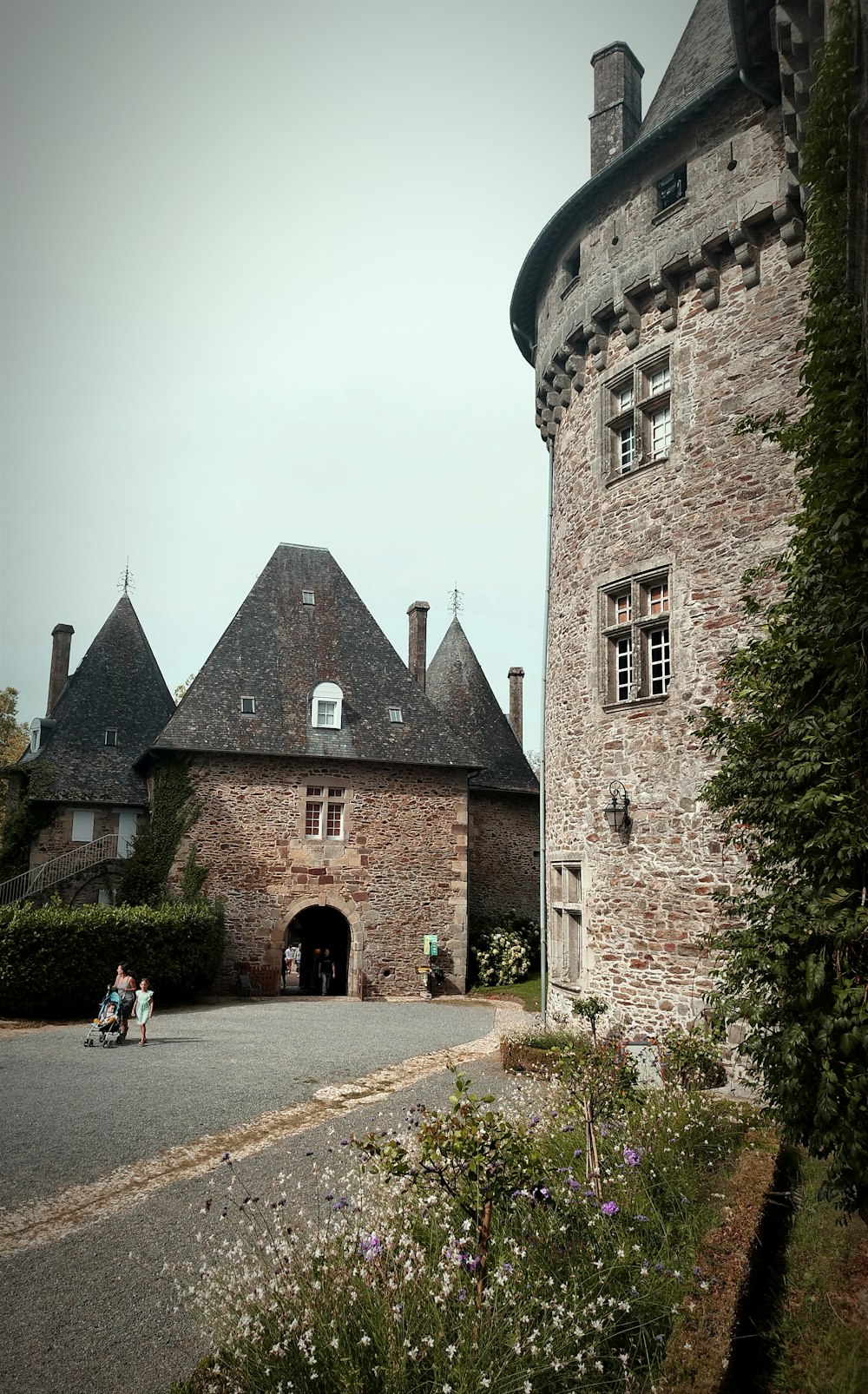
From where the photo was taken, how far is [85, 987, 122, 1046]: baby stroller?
44.4 ft

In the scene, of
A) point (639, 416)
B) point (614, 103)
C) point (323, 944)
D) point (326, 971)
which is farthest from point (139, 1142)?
point (323, 944)

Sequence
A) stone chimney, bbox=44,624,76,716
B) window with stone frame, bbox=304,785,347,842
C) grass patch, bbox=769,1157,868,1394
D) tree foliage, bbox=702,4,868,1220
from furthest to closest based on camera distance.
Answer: stone chimney, bbox=44,624,76,716, window with stone frame, bbox=304,785,347,842, tree foliage, bbox=702,4,868,1220, grass patch, bbox=769,1157,868,1394

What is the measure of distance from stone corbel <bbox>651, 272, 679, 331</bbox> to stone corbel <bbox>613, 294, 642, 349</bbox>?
0.45 meters

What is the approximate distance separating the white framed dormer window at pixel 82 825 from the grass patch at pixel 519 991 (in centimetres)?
1004

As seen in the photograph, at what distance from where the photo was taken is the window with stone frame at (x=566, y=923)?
512 inches

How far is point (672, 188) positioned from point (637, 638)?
583cm

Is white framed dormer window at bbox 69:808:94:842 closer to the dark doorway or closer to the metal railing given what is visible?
the metal railing

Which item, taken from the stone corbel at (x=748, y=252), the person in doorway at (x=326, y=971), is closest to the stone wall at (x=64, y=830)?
the person in doorway at (x=326, y=971)

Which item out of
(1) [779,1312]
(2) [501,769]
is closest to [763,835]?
(1) [779,1312]

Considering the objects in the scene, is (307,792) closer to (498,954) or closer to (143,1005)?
(498,954)

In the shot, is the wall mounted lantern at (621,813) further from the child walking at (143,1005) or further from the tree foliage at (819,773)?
the child walking at (143,1005)

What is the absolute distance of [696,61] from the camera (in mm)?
12789

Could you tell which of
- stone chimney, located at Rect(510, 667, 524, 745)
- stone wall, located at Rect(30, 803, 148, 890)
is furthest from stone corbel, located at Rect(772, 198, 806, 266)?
stone chimney, located at Rect(510, 667, 524, 745)

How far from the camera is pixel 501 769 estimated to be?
25.7 meters
